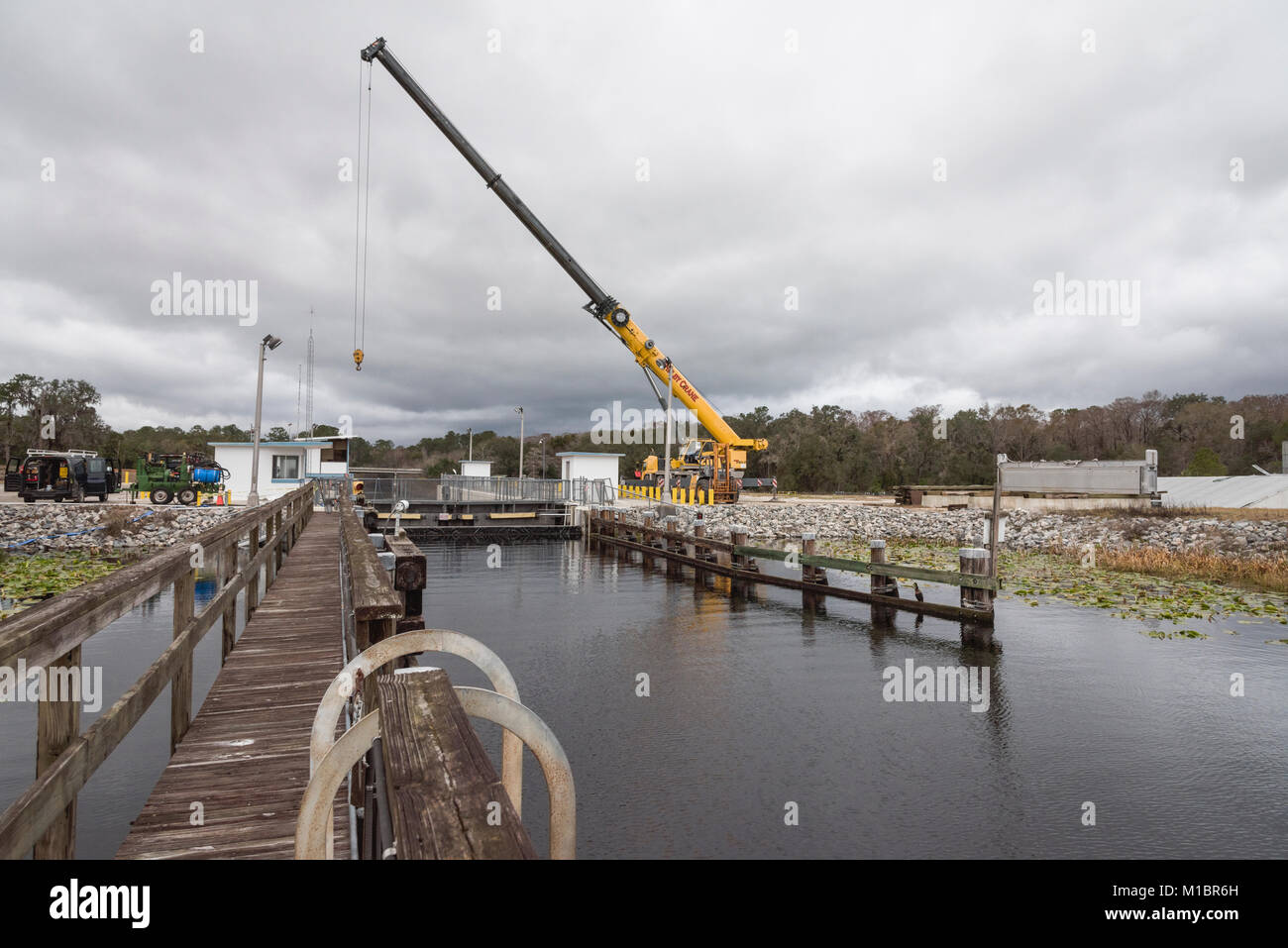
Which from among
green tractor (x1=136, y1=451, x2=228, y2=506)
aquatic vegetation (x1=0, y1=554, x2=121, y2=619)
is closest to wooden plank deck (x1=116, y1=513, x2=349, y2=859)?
aquatic vegetation (x1=0, y1=554, x2=121, y2=619)

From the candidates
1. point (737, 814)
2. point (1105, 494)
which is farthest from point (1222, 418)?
point (737, 814)

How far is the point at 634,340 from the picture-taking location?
121ft

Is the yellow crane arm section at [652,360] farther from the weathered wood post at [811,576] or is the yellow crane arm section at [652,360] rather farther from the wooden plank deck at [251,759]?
the wooden plank deck at [251,759]

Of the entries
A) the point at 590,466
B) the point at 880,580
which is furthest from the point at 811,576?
the point at 590,466

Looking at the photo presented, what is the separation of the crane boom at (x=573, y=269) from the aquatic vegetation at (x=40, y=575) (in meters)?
21.4

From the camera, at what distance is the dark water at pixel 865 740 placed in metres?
6.13

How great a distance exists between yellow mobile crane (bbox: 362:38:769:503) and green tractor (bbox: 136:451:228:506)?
65.3 ft

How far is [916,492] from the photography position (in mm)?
40812

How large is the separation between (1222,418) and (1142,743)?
3137 inches

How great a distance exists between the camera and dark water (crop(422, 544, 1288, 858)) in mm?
6129
